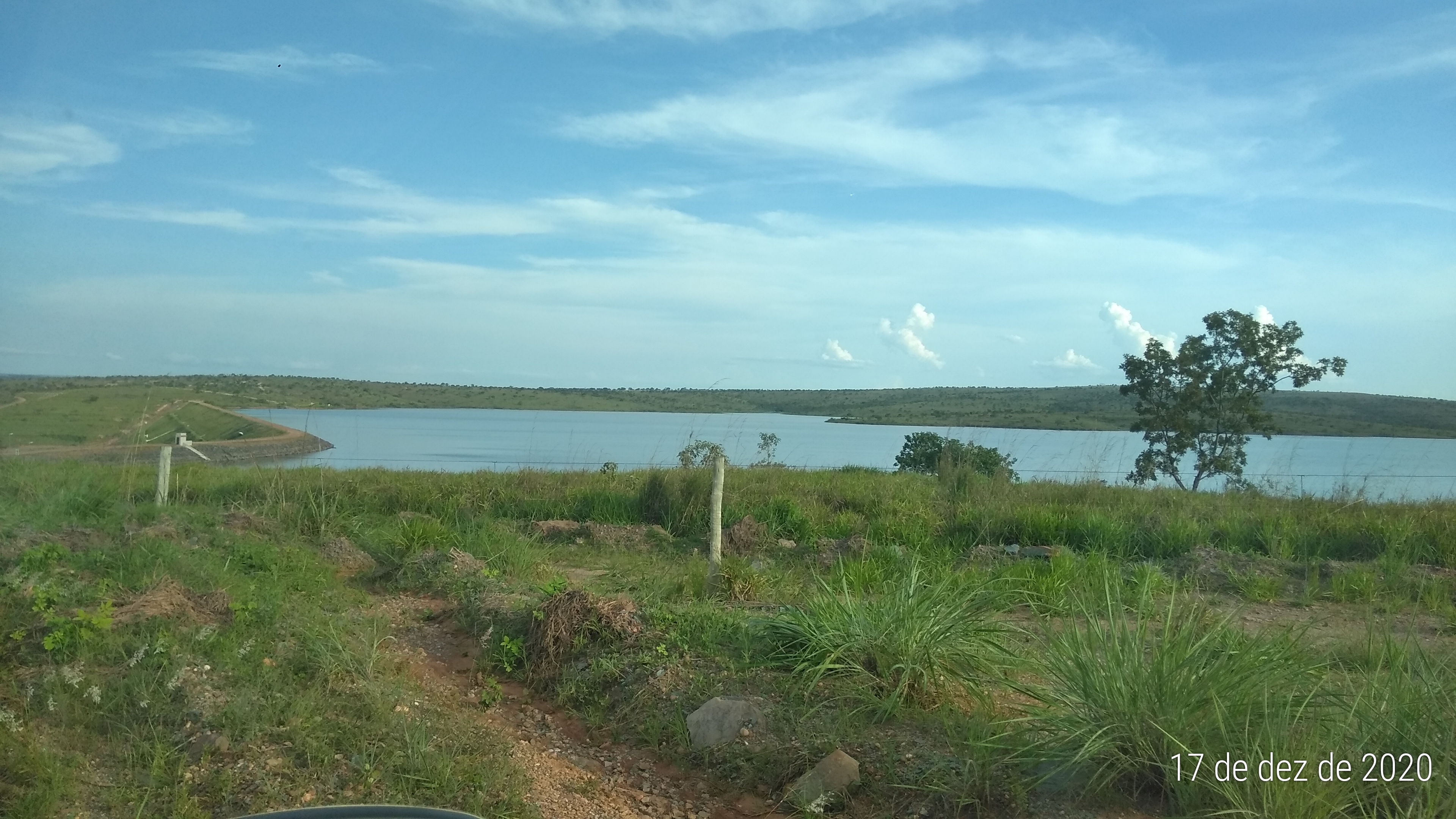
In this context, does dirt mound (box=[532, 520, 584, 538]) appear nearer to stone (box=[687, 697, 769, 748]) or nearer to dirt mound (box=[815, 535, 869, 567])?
dirt mound (box=[815, 535, 869, 567])

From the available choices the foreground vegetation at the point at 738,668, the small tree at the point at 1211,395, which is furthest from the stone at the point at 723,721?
the small tree at the point at 1211,395

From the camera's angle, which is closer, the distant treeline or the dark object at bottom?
the dark object at bottom

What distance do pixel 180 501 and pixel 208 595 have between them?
21.1ft

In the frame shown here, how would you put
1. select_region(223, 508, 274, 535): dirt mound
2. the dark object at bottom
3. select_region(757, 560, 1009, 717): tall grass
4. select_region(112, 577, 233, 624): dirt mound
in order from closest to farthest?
the dark object at bottom < select_region(757, 560, 1009, 717): tall grass < select_region(112, 577, 233, 624): dirt mound < select_region(223, 508, 274, 535): dirt mound

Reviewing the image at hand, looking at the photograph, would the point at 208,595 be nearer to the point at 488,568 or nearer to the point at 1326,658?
the point at 488,568

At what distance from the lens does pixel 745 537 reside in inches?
421

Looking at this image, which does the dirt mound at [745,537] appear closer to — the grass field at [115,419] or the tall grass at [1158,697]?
the tall grass at [1158,697]

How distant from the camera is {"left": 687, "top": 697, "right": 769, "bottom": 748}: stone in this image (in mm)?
4840

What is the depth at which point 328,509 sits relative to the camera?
1060 cm

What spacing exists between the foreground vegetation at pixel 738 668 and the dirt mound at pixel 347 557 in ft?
0.22

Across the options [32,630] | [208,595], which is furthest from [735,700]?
[32,630]

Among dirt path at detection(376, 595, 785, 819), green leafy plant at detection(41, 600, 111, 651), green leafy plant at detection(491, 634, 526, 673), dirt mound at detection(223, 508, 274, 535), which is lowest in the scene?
dirt path at detection(376, 595, 785, 819)

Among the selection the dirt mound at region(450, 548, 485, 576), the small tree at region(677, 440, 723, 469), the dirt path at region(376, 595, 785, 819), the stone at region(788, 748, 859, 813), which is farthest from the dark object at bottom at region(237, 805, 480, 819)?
the small tree at region(677, 440, 723, 469)

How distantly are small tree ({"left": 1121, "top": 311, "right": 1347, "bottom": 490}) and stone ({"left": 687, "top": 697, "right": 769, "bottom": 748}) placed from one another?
20.5m
